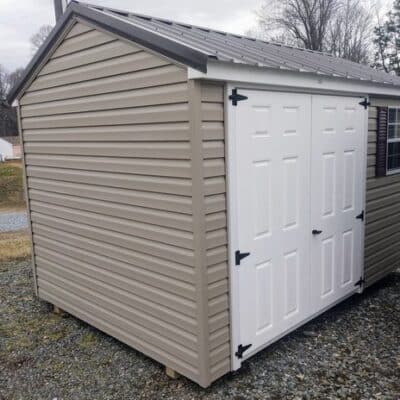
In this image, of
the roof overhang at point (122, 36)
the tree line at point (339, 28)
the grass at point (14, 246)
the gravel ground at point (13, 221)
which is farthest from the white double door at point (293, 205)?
the tree line at point (339, 28)

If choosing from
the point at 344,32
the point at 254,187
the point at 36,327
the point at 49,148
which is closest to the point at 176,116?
the point at 254,187

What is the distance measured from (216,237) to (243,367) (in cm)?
A: 121

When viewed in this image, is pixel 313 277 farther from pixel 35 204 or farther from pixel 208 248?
pixel 35 204

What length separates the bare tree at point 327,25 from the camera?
26.6 m

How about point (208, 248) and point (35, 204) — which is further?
point (35, 204)

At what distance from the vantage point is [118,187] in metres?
3.64

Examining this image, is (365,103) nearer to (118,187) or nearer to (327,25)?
(118,187)

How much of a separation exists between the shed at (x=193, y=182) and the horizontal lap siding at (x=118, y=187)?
1 cm

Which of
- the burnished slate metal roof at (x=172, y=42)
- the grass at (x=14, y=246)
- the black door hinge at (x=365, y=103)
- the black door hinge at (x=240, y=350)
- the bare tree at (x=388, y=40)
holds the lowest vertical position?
the grass at (x=14, y=246)

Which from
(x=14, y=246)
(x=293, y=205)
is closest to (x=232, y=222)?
(x=293, y=205)

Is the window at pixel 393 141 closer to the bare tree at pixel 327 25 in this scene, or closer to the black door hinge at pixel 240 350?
the black door hinge at pixel 240 350

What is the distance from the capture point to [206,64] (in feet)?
8.87

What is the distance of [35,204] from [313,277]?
306 cm

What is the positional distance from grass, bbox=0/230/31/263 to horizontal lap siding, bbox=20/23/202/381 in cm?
311
